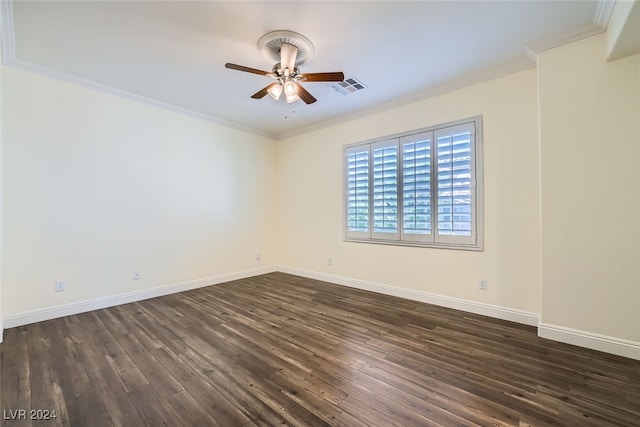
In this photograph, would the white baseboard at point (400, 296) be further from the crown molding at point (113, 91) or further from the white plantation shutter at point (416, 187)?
the crown molding at point (113, 91)

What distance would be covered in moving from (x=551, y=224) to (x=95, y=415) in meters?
3.95

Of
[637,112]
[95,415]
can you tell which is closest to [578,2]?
[637,112]

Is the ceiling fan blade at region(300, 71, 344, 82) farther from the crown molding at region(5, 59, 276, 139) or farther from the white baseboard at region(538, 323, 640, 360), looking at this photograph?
the white baseboard at region(538, 323, 640, 360)

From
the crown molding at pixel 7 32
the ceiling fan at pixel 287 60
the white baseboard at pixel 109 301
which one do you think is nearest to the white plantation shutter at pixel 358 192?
the ceiling fan at pixel 287 60

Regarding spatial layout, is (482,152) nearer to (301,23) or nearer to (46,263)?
(301,23)

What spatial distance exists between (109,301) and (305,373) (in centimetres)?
307

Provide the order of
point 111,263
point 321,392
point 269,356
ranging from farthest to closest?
point 111,263 < point 269,356 < point 321,392

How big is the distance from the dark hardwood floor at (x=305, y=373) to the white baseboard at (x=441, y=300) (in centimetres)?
14

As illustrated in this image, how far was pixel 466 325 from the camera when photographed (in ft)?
9.65

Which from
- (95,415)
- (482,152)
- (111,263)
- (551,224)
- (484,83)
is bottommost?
(95,415)

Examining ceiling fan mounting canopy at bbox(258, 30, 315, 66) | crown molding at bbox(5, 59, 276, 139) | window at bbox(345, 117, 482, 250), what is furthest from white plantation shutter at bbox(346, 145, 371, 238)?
crown molding at bbox(5, 59, 276, 139)

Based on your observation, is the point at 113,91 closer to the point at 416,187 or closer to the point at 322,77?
the point at 322,77

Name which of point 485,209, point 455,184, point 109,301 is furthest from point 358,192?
point 109,301

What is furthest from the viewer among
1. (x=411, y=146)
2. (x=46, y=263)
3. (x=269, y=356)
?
(x=411, y=146)
